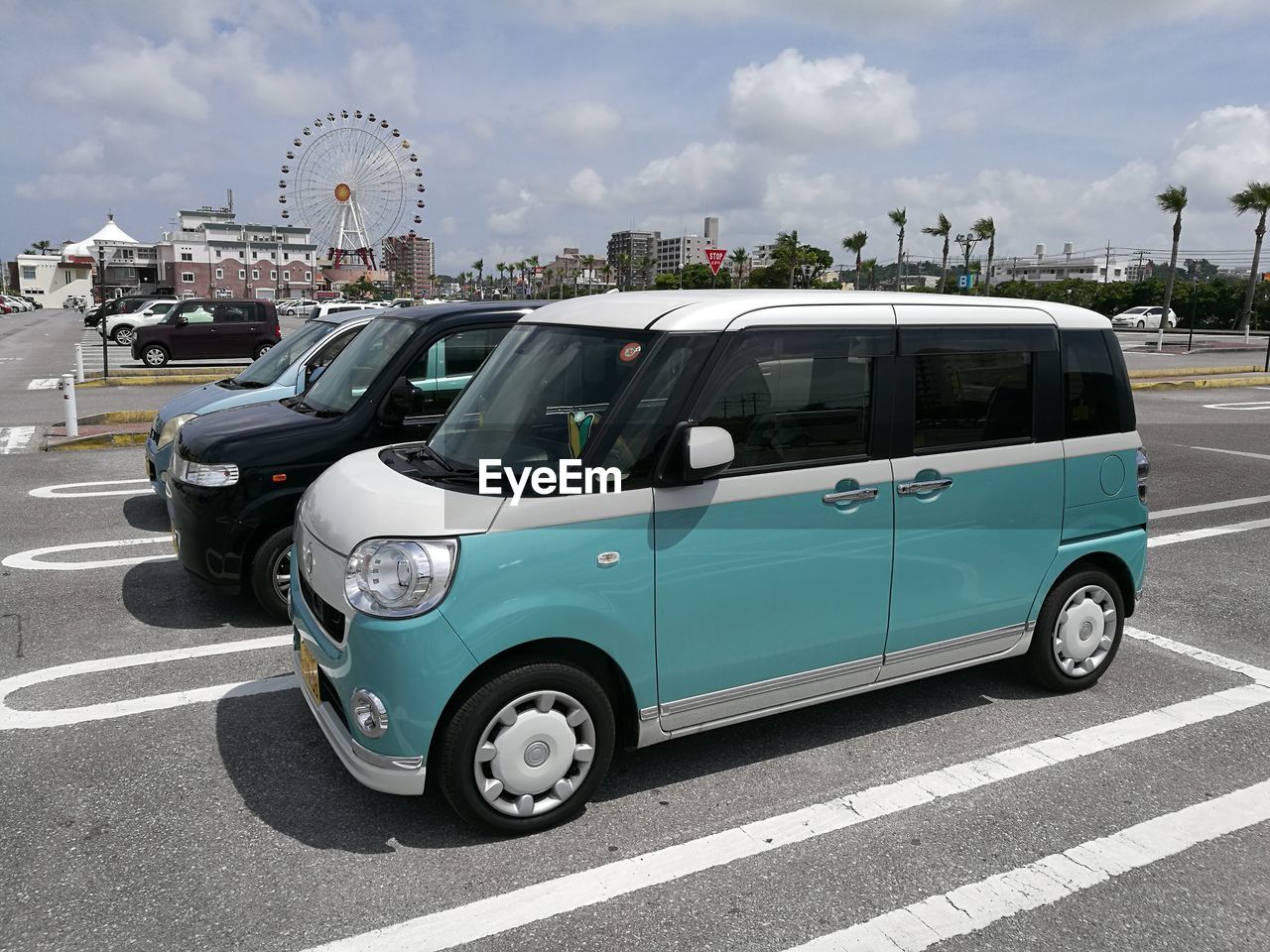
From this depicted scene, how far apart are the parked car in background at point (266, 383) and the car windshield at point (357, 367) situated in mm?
618

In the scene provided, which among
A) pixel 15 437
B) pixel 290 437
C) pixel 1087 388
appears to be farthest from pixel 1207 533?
pixel 15 437

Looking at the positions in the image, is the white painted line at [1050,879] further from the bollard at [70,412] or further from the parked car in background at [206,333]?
the parked car in background at [206,333]

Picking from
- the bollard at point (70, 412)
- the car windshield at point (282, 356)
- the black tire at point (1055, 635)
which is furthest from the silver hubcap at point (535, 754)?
the bollard at point (70, 412)

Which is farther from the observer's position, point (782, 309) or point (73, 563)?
point (73, 563)

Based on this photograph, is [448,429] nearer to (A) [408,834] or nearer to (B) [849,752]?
(A) [408,834]

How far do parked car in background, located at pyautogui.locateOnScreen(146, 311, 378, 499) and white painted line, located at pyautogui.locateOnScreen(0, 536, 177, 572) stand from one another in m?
0.48

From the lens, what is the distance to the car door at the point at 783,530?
11.5ft

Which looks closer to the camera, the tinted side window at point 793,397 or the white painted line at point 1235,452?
the tinted side window at point 793,397

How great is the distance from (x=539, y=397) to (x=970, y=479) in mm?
1931

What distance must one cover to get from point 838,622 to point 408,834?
1.88 metres

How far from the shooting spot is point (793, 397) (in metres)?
3.70

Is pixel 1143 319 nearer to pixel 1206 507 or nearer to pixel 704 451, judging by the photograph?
pixel 1206 507

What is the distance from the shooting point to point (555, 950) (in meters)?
2.82

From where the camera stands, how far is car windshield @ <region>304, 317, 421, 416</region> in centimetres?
612
